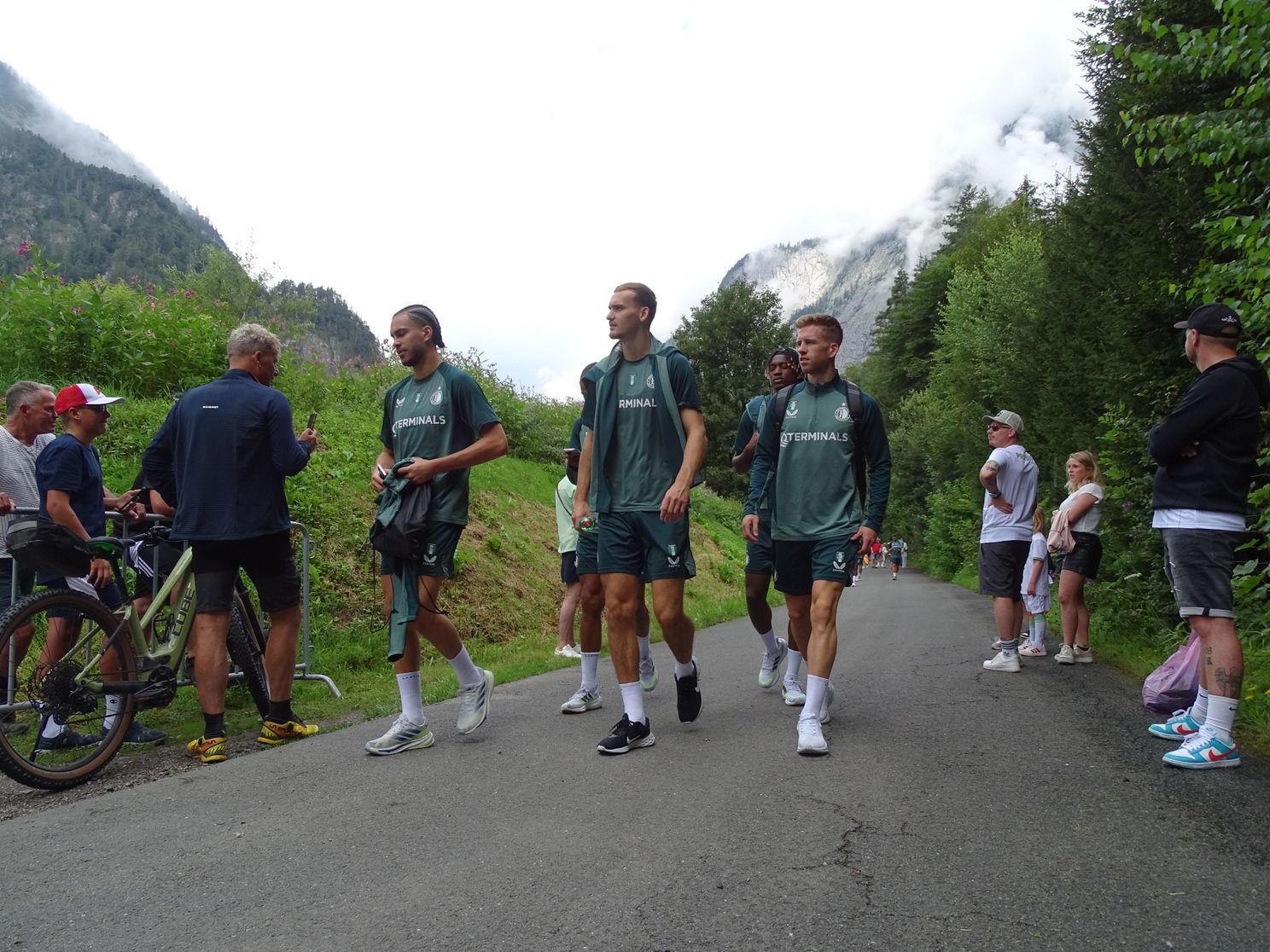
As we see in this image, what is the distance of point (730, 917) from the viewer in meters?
2.68

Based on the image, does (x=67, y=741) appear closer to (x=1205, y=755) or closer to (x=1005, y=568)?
(x=1205, y=755)

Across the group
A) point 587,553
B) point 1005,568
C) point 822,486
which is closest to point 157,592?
point 587,553

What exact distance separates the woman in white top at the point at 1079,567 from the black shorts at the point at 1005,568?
1.57ft

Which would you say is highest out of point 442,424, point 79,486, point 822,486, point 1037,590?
point 442,424

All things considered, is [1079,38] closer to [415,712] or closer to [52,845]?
[415,712]

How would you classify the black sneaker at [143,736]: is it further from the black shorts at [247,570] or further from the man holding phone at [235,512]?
the black shorts at [247,570]

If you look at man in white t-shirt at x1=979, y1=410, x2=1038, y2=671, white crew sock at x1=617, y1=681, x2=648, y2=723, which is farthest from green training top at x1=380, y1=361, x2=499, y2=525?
man in white t-shirt at x1=979, y1=410, x2=1038, y2=671

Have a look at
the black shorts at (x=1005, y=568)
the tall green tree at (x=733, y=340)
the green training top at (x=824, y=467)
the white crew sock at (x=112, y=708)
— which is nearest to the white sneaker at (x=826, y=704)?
the green training top at (x=824, y=467)

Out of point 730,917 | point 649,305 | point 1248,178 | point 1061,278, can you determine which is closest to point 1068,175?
point 1061,278

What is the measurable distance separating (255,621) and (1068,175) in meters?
14.1

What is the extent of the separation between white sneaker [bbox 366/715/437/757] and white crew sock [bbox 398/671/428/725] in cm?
2

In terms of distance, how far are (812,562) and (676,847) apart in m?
2.30

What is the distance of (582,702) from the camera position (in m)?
5.95

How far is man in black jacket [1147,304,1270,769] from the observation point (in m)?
4.32
